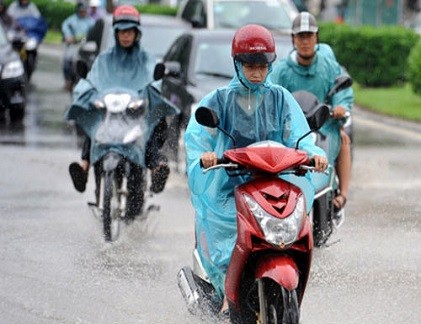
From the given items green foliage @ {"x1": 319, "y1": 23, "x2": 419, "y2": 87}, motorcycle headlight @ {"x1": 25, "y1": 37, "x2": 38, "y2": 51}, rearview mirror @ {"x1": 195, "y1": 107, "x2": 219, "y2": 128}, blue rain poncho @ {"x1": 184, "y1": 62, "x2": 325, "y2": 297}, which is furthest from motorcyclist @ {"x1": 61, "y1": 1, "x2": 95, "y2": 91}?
rearview mirror @ {"x1": 195, "y1": 107, "x2": 219, "y2": 128}

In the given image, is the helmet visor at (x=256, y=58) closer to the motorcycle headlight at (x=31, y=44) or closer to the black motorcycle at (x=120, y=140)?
the black motorcycle at (x=120, y=140)

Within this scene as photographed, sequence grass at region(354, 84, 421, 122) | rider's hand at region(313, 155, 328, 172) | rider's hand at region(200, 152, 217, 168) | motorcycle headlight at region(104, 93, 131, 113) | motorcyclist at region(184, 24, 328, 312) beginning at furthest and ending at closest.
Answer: grass at region(354, 84, 421, 122)
motorcycle headlight at region(104, 93, 131, 113)
motorcyclist at region(184, 24, 328, 312)
rider's hand at region(313, 155, 328, 172)
rider's hand at region(200, 152, 217, 168)

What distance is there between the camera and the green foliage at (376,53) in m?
23.6

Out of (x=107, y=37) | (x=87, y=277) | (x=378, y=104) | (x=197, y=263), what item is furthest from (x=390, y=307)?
(x=378, y=104)

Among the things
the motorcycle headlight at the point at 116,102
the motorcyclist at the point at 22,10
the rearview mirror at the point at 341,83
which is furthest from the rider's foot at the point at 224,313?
the motorcyclist at the point at 22,10

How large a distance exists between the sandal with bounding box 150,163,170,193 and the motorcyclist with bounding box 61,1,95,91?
13036mm

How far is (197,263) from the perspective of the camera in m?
7.30

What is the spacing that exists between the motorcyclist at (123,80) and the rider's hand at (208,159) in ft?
14.1

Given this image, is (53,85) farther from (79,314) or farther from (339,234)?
(79,314)

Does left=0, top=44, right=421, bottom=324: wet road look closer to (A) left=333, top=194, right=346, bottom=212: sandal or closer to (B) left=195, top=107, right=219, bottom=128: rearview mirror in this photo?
(A) left=333, top=194, right=346, bottom=212: sandal

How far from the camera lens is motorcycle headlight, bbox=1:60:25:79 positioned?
737 inches

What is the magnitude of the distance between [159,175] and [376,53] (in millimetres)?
13410

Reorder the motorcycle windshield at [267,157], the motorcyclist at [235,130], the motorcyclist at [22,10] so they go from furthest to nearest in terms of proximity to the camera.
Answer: the motorcyclist at [22,10], the motorcyclist at [235,130], the motorcycle windshield at [267,157]

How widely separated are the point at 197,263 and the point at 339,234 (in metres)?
Result: 3.52
